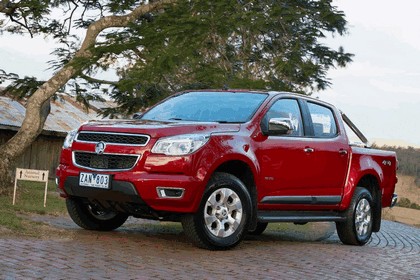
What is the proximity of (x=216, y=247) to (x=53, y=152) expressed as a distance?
90.4 feet

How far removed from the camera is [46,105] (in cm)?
2009

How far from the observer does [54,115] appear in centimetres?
3769

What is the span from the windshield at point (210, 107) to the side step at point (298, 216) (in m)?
1.24

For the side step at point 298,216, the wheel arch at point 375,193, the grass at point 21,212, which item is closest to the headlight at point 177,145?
the side step at point 298,216

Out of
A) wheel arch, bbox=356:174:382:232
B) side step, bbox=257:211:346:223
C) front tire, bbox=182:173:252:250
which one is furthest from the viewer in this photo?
wheel arch, bbox=356:174:382:232

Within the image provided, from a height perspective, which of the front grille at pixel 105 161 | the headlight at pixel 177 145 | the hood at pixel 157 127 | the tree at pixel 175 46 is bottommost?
the front grille at pixel 105 161

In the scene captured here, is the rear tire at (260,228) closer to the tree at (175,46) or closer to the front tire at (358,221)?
the front tire at (358,221)

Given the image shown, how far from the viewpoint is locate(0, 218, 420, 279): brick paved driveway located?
25.6ft

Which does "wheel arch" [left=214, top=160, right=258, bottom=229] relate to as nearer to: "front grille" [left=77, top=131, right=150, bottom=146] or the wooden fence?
"front grille" [left=77, top=131, right=150, bottom=146]

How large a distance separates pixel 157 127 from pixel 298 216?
2573 millimetres

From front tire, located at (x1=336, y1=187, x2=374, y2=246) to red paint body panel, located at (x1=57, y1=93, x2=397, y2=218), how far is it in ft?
0.56

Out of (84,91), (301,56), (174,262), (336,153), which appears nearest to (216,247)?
(174,262)

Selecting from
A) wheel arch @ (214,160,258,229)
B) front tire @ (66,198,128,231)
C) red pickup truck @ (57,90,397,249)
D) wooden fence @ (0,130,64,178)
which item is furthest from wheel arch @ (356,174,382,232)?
wooden fence @ (0,130,64,178)

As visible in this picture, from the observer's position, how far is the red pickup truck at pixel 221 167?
31.3ft
